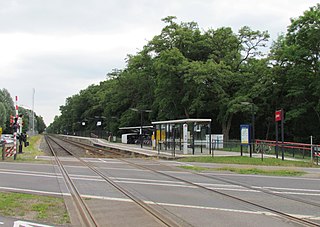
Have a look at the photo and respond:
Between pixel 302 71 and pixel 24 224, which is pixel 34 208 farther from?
pixel 302 71

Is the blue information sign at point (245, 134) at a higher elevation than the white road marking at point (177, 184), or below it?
higher

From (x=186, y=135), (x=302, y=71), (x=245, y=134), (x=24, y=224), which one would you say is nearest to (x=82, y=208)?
(x=24, y=224)

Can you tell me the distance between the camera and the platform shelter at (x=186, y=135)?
31106mm

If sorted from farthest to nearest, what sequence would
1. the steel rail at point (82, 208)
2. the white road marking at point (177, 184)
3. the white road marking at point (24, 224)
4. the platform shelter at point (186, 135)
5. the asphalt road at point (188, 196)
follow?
the platform shelter at point (186, 135), the white road marking at point (177, 184), the asphalt road at point (188, 196), the steel rail at point (82, 208), the white road marking at point (24, 224)

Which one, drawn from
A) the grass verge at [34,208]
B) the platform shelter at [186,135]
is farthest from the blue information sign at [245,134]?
the grass verge at [34,208]

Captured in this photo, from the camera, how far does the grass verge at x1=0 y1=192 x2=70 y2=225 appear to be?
26.6ft

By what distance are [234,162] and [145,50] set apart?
131 feet

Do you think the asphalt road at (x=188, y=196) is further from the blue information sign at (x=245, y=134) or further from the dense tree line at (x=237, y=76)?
the dense tree line at (x=237, y=76)

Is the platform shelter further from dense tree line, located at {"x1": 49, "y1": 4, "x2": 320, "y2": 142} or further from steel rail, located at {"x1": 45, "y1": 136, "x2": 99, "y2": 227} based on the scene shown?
steel rail, located at {"x1": 45, "y1": 136, "x2": 99, "y2": 227}

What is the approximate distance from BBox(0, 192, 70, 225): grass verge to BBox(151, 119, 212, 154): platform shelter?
1973 cm

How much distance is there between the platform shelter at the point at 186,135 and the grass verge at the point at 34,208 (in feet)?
64.7

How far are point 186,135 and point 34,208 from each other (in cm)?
2260

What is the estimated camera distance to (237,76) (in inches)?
2047

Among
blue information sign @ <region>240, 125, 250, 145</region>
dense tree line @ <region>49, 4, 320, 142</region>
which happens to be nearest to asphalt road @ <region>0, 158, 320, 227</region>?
blue information sign @ <region>240, 125, 250, 145</region>
